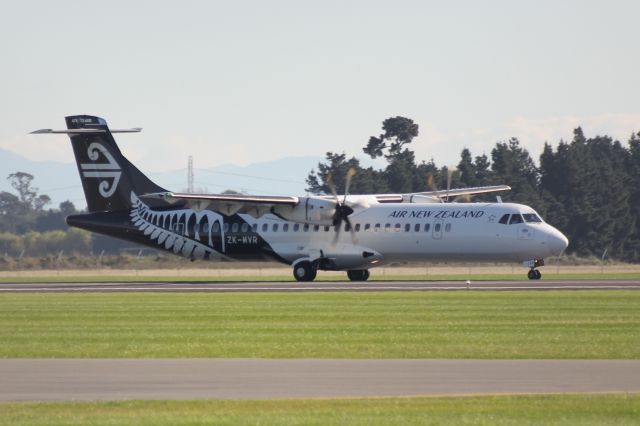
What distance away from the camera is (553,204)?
3494 inches

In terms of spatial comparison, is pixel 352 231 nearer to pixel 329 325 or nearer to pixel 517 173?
pixel 329 325

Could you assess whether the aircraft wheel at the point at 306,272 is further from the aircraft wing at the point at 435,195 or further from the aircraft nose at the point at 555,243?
the aircraft nose at the point at 555,243

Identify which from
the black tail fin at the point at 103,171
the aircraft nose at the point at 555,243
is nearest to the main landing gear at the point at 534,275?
the aircraft nose at the point at 555,243

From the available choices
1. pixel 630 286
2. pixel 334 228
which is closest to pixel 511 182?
pixel 334 228

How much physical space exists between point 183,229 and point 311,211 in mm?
5651

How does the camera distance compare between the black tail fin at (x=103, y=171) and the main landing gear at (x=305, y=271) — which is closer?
the main landing gear at (x=305, y=271)

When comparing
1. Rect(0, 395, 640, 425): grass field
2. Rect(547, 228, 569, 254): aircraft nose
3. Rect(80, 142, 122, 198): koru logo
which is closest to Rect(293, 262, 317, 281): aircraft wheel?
Rect(80, 142, 122, 198): koru logo

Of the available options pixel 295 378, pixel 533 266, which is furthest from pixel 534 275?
pixel 295 378

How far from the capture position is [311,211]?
49.4 meters

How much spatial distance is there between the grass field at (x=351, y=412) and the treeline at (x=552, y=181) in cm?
6459

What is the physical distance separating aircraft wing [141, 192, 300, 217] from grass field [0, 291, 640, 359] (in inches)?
360

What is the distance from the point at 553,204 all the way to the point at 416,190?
11.9 meters

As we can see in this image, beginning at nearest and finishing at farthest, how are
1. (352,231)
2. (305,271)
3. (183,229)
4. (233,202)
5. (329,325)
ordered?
(329,325) < (233,202) < (352,231) < (305,271) < (183,229)

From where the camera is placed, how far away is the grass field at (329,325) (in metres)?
21.0
